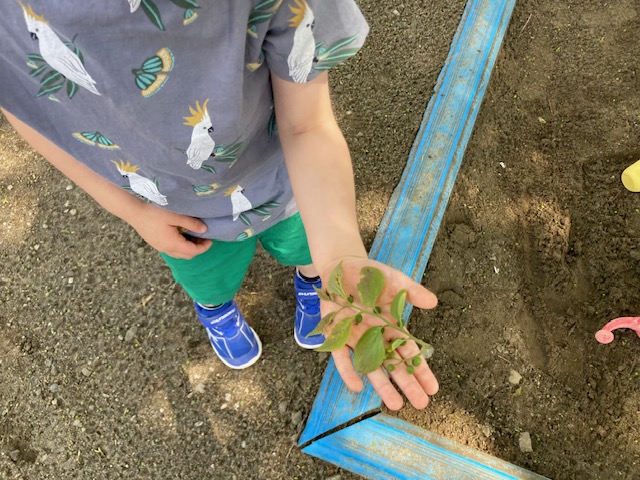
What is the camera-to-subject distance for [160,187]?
1.11 meters

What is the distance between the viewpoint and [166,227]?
1.20 metres

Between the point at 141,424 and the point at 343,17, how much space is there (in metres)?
1.41

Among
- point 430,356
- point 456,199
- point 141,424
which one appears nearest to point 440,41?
point 456,199

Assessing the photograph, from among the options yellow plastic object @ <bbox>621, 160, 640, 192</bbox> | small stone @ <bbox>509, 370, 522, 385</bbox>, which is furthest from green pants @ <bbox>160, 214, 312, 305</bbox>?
yellow plastic object @ <bbox>621, 160, 640, 192</bbox>

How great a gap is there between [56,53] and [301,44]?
0.38 metres

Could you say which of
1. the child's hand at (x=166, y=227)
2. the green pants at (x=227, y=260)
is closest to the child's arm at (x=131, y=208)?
the child's hand at (x=166, y=227)

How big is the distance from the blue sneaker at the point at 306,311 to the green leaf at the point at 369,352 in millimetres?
829

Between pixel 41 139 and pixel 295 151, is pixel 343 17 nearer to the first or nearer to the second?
pixel 295 151

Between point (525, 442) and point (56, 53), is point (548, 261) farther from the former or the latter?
point (56, 53)

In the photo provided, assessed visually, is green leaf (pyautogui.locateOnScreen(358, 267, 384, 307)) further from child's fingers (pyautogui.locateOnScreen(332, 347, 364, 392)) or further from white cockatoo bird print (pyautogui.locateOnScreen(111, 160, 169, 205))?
white cockatoo bird print (pyautogui.locateOnScreen(111, 160, 169, 205))

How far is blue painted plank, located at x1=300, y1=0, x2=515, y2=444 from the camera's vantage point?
172 cm

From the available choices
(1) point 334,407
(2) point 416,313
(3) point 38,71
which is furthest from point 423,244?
(3) point 38,71

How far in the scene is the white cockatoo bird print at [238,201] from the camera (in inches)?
47.2

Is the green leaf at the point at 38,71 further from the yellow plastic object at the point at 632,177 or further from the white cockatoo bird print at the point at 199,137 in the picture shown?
the yellow plastic object at the point at 632,177
